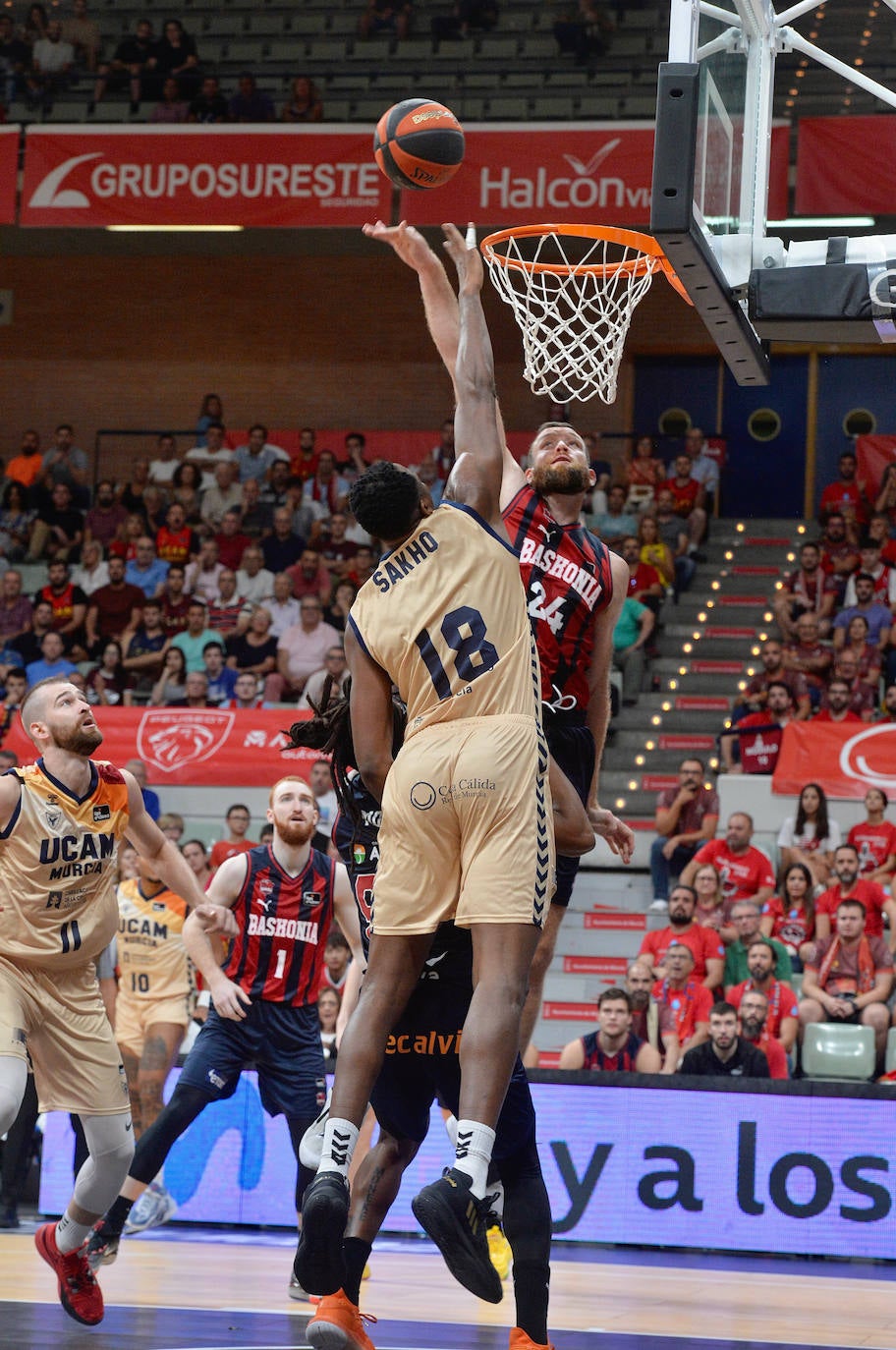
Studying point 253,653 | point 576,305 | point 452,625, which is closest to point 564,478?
point 452,625

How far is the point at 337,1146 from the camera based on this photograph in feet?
16.3

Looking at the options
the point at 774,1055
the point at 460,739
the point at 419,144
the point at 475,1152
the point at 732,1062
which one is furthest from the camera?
the point at 774,1055

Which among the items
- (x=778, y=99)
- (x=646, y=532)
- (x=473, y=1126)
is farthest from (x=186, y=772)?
(x=473, y=1126)

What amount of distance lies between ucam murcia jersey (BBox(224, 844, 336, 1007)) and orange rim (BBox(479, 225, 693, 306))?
3113 mm

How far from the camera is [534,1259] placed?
206 inches

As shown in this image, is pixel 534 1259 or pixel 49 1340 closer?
pixel 534 1259

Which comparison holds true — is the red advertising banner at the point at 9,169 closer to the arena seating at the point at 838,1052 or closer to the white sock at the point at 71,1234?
the arena seating at the point at 838,1052

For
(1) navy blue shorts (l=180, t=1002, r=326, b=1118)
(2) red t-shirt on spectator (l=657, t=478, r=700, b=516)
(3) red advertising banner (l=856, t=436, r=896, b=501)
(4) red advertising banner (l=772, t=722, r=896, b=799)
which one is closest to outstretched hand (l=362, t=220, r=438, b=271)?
(1) navy blue shorts (l=180, t=1002, r=326, b=1118)

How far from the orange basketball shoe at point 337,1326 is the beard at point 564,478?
293 cm

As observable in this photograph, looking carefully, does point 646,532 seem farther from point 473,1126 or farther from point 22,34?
point 473,1126

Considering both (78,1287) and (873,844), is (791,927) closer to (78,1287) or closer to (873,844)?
(873,844)

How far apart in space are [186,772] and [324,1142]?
11.6 metres

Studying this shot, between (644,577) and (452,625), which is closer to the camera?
(452,625)

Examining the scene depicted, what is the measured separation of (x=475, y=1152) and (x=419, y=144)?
10.9ft
